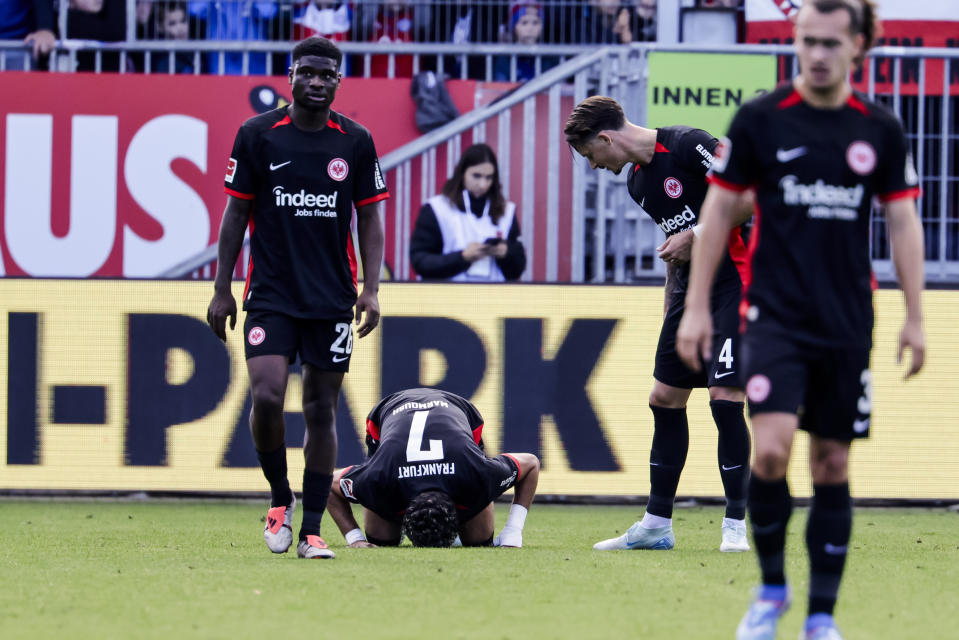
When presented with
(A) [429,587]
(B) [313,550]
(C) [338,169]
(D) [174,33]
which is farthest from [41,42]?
(A) [429,587]

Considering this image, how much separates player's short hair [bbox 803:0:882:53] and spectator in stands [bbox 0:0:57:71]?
343 inches

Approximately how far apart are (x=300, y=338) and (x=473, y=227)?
4.04 m

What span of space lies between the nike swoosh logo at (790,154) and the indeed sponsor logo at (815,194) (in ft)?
0.17

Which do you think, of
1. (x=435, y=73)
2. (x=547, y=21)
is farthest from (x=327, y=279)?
(x=547, y=21)

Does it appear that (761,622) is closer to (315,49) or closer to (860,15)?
(860,15)

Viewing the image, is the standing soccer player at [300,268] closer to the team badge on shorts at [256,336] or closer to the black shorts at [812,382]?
the team badge on shorts at [256,336]

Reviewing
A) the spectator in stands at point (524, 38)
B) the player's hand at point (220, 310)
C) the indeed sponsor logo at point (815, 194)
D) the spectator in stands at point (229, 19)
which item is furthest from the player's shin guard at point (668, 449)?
the spectator in stands at point (229, 19)

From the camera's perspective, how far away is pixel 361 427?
9469 mm

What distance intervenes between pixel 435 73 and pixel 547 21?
1.33 metres

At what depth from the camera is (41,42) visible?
1159 cm

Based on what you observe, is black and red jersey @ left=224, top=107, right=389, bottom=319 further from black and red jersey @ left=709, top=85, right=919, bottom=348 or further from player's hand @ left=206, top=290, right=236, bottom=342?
black and red jersey @ left=709, top=85, right=919, bottom=348

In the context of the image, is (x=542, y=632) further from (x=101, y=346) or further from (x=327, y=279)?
(x=101, y=346)

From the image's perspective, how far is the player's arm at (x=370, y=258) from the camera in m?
6.30

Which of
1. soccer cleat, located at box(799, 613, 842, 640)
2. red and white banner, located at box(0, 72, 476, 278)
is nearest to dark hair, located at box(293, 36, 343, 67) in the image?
soccer cleat, located at box(799, 613, 842, 640)
